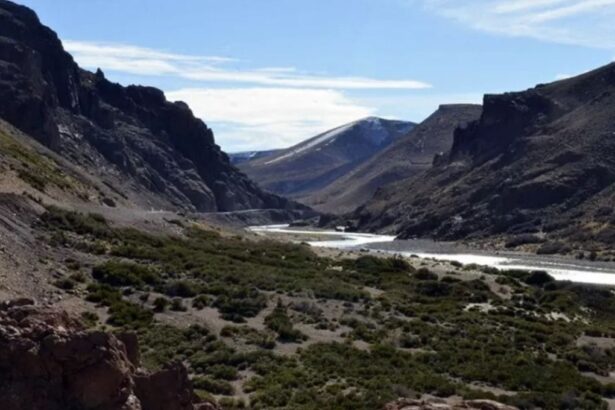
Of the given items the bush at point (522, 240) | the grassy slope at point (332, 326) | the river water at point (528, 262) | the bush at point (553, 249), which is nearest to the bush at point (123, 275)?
the grassy slope at point (332, 326)

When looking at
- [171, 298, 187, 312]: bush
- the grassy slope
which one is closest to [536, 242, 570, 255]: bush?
the grassy slope

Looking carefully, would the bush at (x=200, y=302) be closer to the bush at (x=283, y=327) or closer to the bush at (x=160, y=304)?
the bush at (x=160, y=304)

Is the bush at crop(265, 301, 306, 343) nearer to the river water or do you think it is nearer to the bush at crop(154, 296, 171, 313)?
the bush at crop(154, 296, 171, 313)

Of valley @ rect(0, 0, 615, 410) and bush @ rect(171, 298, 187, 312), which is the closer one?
valley @ rect(0, 0, 615, 410)

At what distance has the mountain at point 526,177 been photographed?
401ft

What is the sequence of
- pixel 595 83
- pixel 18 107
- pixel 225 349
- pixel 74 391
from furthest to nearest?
pixel 595 83, pixel 18 107, pixel 225 349, pixel 74 391

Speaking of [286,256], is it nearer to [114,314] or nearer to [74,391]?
[114,314]

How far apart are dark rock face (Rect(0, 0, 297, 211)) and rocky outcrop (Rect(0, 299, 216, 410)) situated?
8669 centimetres

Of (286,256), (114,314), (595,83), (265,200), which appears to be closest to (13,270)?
(114,314)

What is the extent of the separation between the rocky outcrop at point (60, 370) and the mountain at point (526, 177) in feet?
316

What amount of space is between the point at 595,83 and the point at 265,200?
3074 inches

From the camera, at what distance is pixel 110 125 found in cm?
13862

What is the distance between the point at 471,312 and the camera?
40000 mm

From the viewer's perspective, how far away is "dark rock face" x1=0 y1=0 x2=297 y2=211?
104 m
